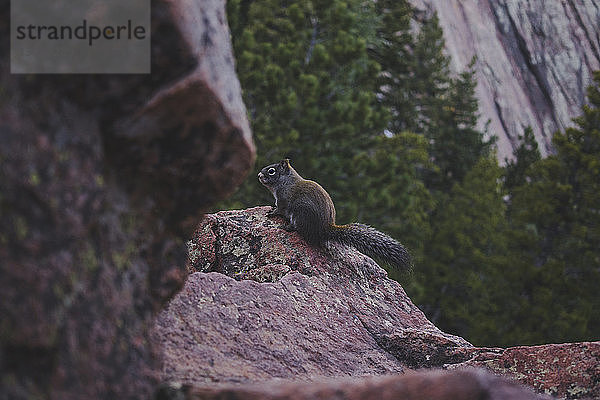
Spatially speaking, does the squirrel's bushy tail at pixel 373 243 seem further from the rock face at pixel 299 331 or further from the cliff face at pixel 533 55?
the cliff face at pixel 533 55

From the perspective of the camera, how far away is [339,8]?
13781 mm

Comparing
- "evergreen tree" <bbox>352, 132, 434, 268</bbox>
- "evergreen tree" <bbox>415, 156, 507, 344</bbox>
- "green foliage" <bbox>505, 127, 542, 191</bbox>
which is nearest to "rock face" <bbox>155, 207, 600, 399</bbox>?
"evergreen tree" <bbox>352, 132, 434, 268</bbox>

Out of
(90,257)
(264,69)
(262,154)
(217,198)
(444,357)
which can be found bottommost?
(444,357)

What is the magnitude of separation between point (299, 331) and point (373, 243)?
177 centimetres

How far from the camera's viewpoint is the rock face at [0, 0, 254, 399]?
1.64 m

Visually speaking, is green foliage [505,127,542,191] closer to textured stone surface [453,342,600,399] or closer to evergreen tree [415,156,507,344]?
evergreen tree [415,156,507,344]

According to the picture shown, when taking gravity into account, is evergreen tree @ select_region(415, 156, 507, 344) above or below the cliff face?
below

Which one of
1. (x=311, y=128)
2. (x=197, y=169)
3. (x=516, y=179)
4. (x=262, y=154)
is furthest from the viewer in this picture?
(x=516, y=179)

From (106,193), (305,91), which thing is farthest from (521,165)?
(106,193)

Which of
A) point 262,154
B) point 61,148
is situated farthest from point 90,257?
point 262,154

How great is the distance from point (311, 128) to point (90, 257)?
11124 millimetres

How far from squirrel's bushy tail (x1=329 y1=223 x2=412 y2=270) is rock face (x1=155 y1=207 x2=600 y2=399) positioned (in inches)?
3.6

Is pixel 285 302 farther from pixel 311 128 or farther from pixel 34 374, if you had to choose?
pixel 311 128

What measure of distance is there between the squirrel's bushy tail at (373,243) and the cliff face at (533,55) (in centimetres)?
3375
